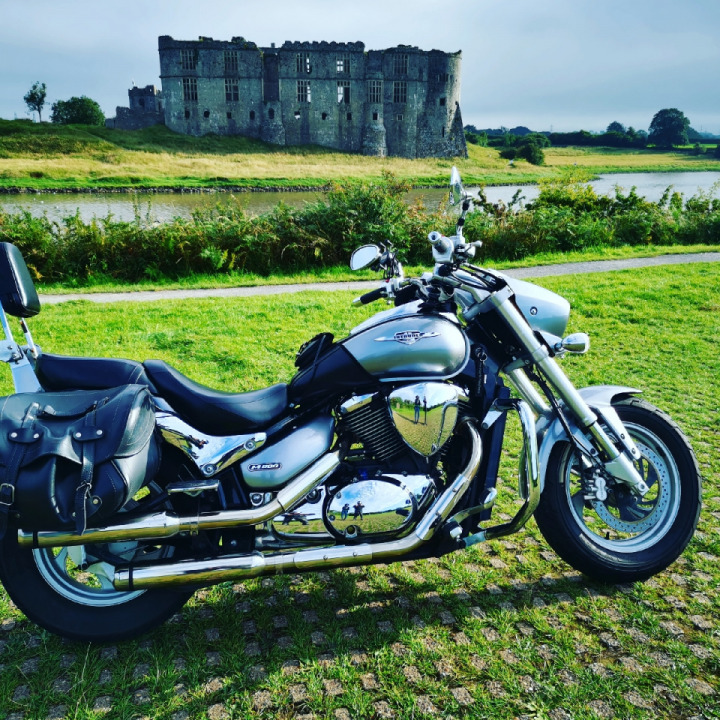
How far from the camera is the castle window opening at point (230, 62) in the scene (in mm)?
64938

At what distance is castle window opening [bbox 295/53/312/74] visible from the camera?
6519 cm

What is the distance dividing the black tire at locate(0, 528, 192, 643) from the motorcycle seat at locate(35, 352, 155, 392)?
61 cm

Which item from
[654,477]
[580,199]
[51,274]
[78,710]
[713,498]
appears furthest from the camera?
[580,199]

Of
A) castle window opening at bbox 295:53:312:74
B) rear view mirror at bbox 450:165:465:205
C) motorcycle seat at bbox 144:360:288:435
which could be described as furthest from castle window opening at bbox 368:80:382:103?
motorcycle seat at bbox 144:360:288:435

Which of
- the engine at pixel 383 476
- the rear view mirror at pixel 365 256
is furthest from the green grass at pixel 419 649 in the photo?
the rear view mirror at pixel 365 256

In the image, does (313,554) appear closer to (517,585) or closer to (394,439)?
(394,439)

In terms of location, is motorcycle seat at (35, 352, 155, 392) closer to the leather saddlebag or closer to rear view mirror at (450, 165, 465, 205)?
the leather saddlebag

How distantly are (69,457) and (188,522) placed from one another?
53cm

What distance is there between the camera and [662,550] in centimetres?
287

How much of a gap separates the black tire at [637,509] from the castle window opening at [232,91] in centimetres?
7038

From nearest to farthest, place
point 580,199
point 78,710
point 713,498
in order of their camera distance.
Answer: point 78,710 < point 713,498 < point 580,199

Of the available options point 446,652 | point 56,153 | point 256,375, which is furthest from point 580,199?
point 56,153

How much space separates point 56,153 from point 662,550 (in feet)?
191

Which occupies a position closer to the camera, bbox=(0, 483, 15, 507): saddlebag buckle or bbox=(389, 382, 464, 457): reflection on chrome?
bbox=(0, 483, 15, 507): saddlebag buckle
